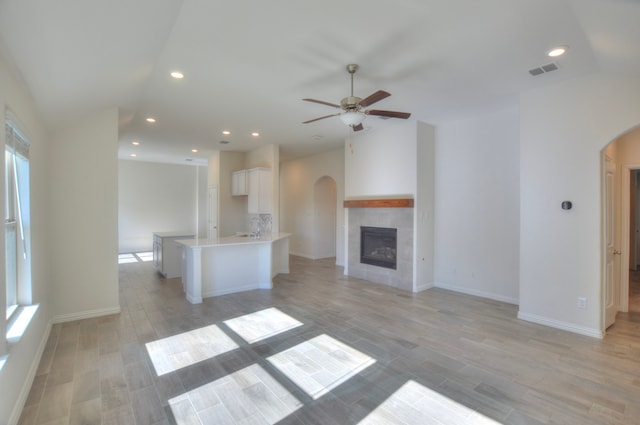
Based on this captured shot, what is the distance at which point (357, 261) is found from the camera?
629cm

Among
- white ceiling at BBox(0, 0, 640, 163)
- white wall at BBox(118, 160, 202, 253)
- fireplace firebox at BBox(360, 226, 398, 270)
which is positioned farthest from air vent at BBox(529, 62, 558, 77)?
white wall at BBox(118, 160, 202, 253)

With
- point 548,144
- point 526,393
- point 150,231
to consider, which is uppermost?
point 548,144

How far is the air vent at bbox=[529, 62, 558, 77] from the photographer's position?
317cm

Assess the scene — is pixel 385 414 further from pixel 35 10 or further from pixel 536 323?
pixel 35 10

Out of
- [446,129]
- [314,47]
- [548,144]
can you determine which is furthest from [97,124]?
[548,144]

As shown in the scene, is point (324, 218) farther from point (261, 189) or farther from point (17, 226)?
point (17, 226)

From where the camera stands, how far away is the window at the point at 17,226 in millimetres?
2453

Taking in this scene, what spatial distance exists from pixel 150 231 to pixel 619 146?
37.7 feet

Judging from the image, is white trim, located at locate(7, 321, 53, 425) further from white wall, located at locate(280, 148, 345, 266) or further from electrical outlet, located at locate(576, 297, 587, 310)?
white wall, located at locate(280, 148, 345, 266)

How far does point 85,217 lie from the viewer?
3.96 m

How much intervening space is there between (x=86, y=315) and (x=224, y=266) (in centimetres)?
188

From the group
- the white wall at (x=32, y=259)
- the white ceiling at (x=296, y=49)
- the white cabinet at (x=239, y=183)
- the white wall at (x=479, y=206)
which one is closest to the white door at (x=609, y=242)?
the white wall at (x=479, y=206)

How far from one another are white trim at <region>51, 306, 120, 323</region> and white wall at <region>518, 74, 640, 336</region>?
545 centimetres

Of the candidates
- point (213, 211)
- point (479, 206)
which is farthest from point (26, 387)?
point (213, 211)
